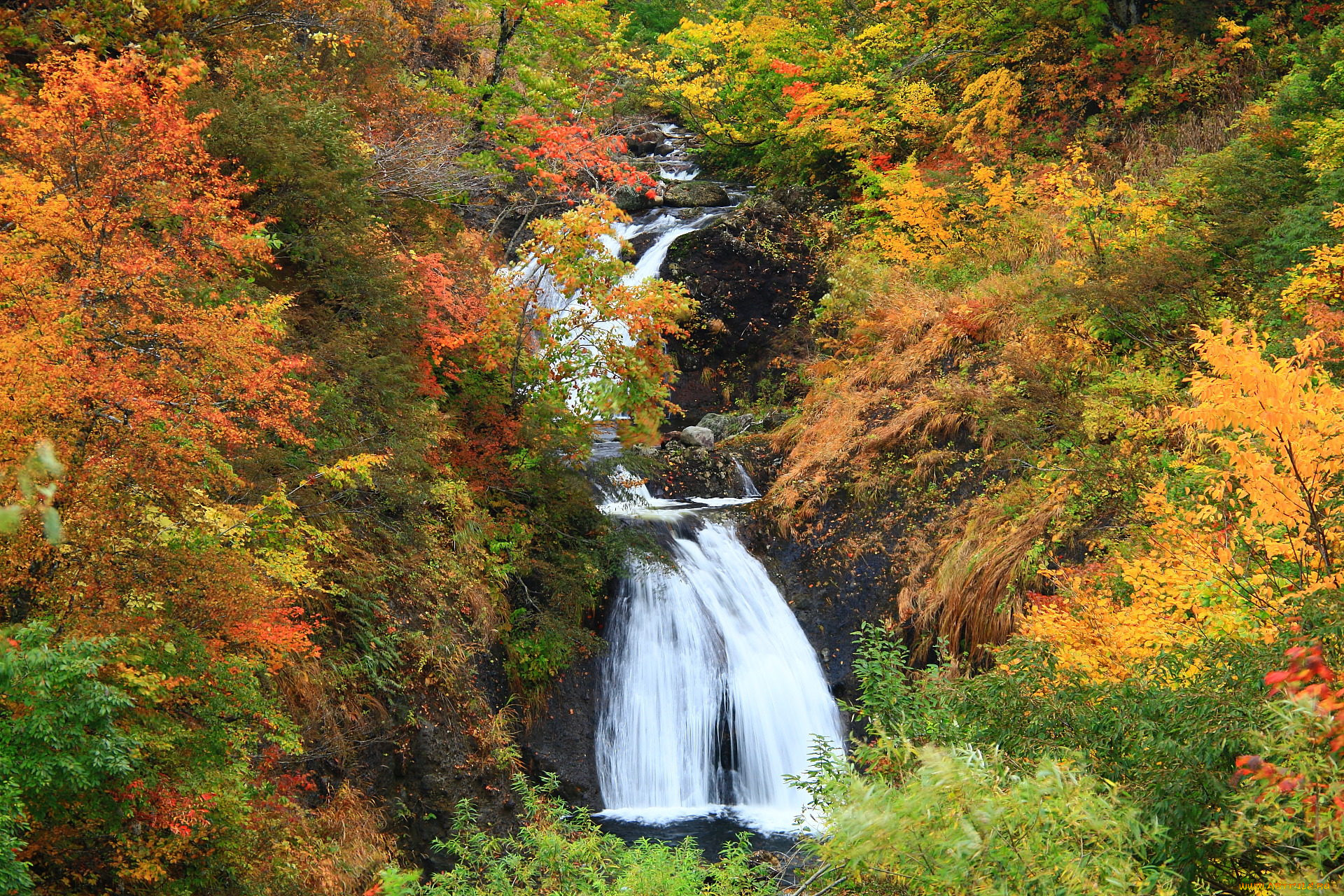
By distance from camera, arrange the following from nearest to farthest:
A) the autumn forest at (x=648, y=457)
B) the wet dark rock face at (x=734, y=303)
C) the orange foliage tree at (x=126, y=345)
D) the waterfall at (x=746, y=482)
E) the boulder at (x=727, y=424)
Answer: the autumn forest at (x=648, y=457)
the orange foliage tree at (x=126, y=345)
the waterfall at (x=746, y=482)
the boulder at (x=727, y=424)
the wet dark rock face at (x=734, y=303)

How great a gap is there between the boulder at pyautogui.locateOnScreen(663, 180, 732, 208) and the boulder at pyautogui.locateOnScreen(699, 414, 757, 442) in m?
6.76

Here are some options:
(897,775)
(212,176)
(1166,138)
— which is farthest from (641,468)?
(1166,138)

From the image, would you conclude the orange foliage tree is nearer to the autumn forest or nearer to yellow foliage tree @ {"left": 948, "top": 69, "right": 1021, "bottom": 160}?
the autumn forest

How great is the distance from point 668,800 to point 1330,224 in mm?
9478

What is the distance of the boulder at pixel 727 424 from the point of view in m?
16.3

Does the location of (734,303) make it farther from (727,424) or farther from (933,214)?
(933,214)

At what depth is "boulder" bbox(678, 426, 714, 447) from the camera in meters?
15.4

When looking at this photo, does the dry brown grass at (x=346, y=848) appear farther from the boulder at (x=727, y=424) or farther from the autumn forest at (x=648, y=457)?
the boulder at (x=727, y=424)

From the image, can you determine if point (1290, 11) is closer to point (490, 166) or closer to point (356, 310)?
point (490, 166)

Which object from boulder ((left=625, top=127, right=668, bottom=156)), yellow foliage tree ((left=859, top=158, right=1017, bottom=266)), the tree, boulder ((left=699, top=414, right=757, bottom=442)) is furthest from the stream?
boulder ((left=625, top=127, right=668, bottom=156))

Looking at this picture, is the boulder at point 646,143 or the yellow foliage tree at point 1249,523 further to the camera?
the boulder at point 646,143

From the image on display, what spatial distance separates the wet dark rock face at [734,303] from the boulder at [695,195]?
2.42 meters

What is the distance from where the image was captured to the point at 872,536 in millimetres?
12344

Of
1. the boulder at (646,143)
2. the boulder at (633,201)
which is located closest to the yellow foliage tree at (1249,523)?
the boulder at (633,201)
